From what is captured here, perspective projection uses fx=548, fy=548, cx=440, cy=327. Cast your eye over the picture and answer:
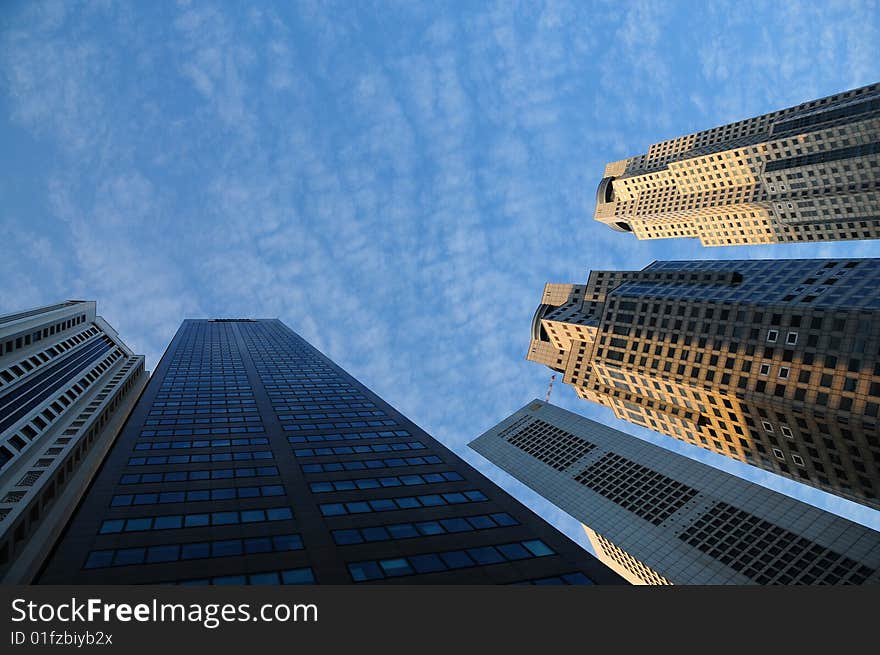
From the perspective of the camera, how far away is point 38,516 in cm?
5731

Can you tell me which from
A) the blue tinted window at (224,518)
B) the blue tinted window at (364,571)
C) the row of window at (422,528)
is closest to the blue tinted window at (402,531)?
the row of window at (422,528)

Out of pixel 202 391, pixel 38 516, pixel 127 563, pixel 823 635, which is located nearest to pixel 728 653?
pixel 823 635

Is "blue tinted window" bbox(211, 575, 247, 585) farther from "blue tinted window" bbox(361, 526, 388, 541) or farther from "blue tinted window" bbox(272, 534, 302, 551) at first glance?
"blue tinted window" bbox(361, 526, 388, 541)

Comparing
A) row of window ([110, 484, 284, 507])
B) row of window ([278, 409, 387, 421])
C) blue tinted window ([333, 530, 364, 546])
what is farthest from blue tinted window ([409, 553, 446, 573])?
row of window ([278, 409, 387, 421])

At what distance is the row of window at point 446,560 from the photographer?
1358 inches

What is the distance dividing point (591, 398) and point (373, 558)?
86.8 m

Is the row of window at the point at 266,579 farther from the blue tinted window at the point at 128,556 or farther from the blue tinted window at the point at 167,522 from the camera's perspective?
the blue tinted window at the point at 167,522

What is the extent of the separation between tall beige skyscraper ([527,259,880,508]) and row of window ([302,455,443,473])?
165 feet

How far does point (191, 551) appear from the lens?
3553 centimetres

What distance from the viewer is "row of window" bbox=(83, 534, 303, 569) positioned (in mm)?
33594

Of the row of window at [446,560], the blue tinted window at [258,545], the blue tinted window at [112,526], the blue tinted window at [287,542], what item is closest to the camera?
the row of window at [446,560]

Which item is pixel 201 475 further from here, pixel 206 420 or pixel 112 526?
pixel 206 420

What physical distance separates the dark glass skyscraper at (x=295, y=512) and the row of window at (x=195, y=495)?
0.51 feet

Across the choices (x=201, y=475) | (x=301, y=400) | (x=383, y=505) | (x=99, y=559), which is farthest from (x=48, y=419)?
(x=383, y=505)
